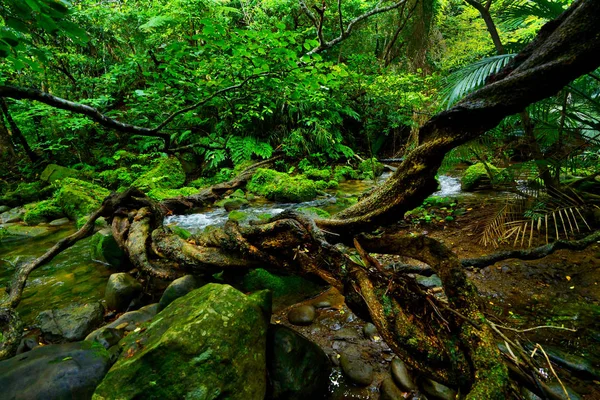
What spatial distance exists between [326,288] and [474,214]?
3.34 metres

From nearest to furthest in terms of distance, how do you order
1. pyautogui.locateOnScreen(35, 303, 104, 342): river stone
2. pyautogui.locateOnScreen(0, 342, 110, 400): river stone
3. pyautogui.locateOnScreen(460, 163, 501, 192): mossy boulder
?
pyautogui.locateOnScreen(0, 342, 110, 400): river stone < pyautogui.locateOnScreen(35, 303, 104, 342): river stone < pyautogui.locateOnScreen(460, 163, 501, 192): mossy boulder

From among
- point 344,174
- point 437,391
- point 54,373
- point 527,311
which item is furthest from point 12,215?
point 527,311

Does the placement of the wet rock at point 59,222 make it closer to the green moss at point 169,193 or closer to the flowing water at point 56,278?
the flowing water at point 56,278

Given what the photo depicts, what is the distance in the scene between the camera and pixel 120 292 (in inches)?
122

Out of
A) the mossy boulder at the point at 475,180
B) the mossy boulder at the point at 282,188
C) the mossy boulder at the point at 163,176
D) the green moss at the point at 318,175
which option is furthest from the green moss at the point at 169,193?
the mossy boulder at the point at 475,180

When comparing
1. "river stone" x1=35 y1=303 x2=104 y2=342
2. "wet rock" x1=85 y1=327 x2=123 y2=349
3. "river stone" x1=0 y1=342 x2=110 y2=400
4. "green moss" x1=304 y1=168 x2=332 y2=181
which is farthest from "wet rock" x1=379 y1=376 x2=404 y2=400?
"green moss" x1=304 y1=168 x2=332 y2=181

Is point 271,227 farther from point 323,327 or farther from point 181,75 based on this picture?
point 181,75

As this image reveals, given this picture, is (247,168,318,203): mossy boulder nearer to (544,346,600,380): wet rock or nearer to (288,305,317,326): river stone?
(288,305,317,326): river stone

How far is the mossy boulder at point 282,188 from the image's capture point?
779 centimetres

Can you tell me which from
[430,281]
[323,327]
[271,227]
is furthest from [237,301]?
[430,281]

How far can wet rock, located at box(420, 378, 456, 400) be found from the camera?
1.69m

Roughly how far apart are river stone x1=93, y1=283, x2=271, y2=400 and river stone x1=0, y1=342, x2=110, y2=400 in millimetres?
196

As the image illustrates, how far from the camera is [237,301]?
6.33 feet

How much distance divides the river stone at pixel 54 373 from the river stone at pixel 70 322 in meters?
0.77
